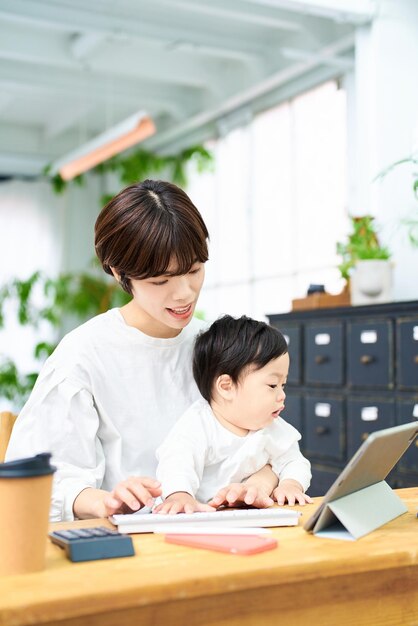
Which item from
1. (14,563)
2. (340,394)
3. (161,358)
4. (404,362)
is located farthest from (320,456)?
(14,563)

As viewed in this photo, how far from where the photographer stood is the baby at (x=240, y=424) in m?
1.75

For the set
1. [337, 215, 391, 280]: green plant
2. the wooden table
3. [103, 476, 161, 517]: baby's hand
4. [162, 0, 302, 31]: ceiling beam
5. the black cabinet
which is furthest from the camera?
[162, 0, 302, 31]: ceiling beam

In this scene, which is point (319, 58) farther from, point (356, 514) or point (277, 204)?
point (356, 514)

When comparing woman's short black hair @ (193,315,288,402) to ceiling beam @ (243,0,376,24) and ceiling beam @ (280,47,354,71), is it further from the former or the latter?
ceiling beam @ (280,47,354,71)

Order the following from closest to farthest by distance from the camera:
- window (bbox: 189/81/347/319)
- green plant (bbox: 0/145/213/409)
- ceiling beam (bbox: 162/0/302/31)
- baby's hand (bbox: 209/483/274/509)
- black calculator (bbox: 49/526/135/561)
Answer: black calculator (bbox: 49/526/135/561)
baby's hand (bbox: 209/483/274/509)
ceiling beam (bbox: 162/0/302/31)
window (bbox: 189/81/347/319)
green plant (bbox: 0/145/213/409)

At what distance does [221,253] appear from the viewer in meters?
8.97

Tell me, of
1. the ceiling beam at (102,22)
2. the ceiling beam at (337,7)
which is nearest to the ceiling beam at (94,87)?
the ceiling beam at (102,22)

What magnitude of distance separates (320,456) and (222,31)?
427 cm

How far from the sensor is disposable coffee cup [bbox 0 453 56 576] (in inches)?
41.2

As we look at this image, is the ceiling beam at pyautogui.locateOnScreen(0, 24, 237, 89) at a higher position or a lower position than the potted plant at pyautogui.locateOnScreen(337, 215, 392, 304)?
higher

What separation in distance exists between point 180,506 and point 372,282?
3.41 m

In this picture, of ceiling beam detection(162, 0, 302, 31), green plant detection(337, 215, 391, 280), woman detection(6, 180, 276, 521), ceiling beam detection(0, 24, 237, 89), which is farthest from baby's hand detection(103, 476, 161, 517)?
ceiling beam detection(0, 24, 237, 89)

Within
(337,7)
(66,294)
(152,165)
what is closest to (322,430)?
(337,7)

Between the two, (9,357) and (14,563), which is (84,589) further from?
(9,357)
